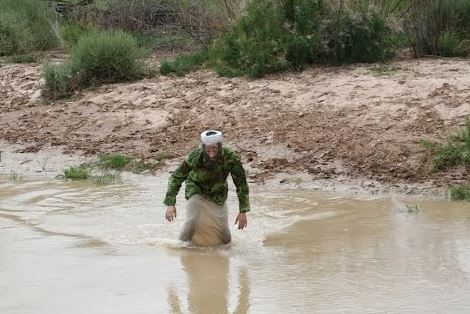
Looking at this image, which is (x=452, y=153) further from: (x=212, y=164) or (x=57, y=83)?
Answer: (x=57, y=83)

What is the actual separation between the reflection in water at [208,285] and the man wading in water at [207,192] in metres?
0.28

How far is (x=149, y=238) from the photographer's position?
25.0 feet

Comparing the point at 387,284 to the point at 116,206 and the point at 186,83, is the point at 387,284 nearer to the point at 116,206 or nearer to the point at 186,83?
the point at 116,206

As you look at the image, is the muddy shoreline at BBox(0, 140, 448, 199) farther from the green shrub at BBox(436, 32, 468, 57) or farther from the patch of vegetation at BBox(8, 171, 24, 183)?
the green shrub at BBox(436, 32, 468, 57)

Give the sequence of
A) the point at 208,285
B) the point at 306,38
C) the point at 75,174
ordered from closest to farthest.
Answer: the point at 208,285, the point at 75,174, the point at 306,38

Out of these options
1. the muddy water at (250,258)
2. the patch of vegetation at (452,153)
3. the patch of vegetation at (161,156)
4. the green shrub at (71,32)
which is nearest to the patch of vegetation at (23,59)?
the green shrub at (71,32)

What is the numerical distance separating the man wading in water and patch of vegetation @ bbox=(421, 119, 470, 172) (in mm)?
3319

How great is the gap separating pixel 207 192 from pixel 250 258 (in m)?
0.75

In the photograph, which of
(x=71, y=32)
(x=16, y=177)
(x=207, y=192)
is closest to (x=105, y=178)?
(x=16, y=177)

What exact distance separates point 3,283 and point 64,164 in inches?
219

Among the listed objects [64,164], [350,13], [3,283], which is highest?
[350,13]

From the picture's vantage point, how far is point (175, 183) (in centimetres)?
703

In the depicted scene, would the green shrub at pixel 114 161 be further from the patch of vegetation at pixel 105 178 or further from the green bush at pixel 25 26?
the green bush at pixel 25 26

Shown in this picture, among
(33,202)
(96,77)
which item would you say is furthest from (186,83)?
(33,202)
